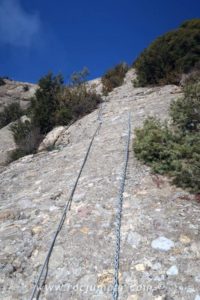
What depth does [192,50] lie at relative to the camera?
13773mm

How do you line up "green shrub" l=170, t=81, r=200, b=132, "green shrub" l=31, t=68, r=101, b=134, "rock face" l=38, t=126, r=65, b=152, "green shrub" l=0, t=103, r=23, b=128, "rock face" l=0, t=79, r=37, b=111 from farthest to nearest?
"rock face" l=0, t=79, r=37, b=111 < "green shrub" l=0, t=103, r=23, b=128 < "green shrub" l=31, t=68, r=101, b=134 < "rock face" l=38, t=126, r=65, b=152 < "green shrub" l=170, t=81, r=200, b=132

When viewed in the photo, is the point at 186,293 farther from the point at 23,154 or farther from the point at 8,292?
the point at 23,154

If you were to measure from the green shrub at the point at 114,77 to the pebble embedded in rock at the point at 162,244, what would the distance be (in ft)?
39.4

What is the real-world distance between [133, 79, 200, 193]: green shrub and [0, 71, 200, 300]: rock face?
256 millimetres

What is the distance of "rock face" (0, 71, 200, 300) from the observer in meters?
3.51

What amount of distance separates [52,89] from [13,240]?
11.3m

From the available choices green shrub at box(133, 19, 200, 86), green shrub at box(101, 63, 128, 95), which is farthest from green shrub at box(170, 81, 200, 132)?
green shrub at box(101, 63, 128, 95)

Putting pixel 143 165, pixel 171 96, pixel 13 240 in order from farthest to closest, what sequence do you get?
pixel 171 96 → pixel 143 165 → pixel 13 240

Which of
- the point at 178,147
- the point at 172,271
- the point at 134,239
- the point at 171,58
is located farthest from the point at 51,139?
the point at 172,271

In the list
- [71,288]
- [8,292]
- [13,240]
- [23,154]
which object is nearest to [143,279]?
[71,288]

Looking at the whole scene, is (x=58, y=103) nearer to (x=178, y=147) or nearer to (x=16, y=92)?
(x=178, y=147)

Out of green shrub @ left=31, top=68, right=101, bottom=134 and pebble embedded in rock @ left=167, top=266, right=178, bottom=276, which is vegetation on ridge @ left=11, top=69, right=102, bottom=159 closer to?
green shrub @ left=31, top=68, right=101, bottom=134

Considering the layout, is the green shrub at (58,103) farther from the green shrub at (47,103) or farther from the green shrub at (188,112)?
the green shrub at (188,112)

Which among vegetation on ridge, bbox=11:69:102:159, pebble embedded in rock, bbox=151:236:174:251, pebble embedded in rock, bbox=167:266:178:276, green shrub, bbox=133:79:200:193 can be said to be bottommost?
pebble embedded in rock, bbox=167:266:178:276
